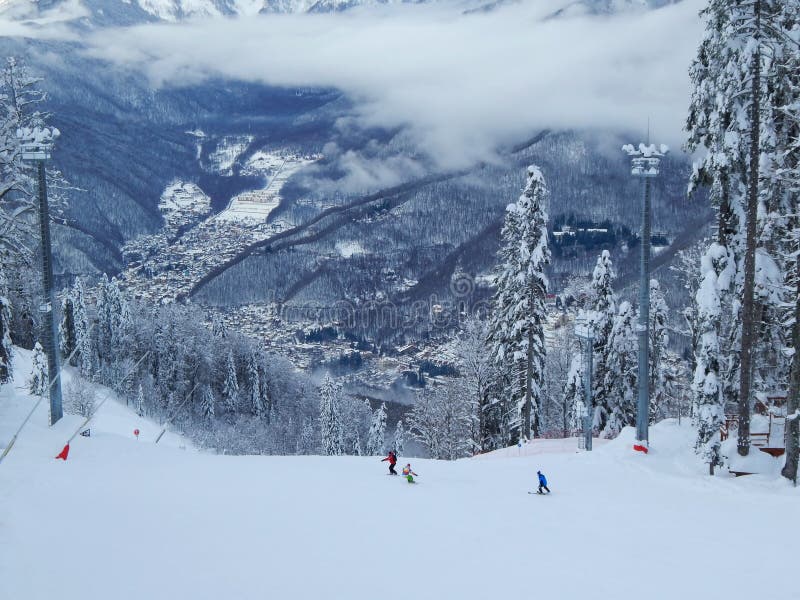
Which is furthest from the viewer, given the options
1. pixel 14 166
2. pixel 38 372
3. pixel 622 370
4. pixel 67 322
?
pixel 67 322

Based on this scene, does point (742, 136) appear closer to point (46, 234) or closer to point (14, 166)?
point (46, 234)

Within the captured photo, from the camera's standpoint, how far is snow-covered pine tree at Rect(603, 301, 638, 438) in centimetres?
3381

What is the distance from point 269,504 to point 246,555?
11.5ft

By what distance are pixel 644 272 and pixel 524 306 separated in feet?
32.7

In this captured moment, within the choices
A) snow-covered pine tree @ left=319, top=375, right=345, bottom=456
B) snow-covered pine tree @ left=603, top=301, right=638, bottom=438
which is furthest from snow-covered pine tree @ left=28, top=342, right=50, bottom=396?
snow-covered pine tree @ left=603, top=301, right=638, bottom=438

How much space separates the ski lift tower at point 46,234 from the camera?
2056 centimetres

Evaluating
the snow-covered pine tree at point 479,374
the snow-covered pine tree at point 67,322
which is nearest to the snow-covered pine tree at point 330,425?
the snow-covered pine tree at point 479,374

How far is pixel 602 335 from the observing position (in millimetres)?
34344

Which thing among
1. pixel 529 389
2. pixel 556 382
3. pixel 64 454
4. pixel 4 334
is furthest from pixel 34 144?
pixel 556 382

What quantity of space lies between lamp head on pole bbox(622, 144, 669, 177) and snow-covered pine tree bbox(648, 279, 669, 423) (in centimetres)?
1453

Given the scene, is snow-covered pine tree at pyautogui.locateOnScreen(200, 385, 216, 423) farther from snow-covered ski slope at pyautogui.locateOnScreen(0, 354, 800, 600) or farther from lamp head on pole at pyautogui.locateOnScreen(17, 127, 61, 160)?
lamp head on pole at pyautogui.locateOnScreen(17, 127, 61, 160)

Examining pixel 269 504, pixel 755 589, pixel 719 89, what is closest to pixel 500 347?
pixel 719 89

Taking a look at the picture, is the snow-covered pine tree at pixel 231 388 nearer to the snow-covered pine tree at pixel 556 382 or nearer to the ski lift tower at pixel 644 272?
the snow-covered pine tree at pixel 556 382

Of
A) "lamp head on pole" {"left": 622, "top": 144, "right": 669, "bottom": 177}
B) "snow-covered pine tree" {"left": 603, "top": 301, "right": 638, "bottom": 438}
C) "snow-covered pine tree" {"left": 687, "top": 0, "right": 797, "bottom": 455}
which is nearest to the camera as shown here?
"snow-covered pine tree" {"left": 687, "top": 0, "right": 797, "bottom": 455}
